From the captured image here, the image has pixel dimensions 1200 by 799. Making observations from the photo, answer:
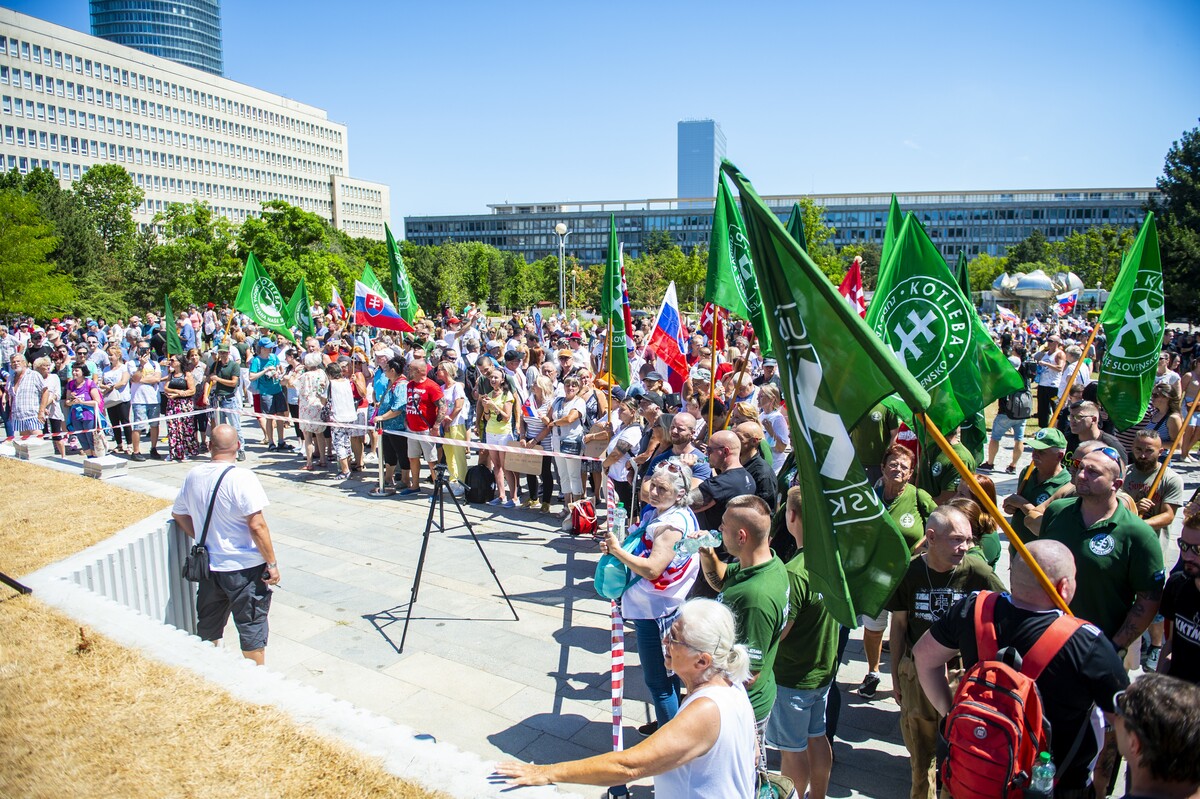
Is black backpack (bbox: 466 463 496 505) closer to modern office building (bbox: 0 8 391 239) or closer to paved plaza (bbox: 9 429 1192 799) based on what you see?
paved plaza (bbox: 9 429 1192 799)

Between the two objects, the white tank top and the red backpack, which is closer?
the white tank top

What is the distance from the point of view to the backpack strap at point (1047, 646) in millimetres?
3363

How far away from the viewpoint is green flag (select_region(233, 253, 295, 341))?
17328mm

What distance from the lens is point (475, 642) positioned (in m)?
6.95

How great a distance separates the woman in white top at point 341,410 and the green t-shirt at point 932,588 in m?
10.1

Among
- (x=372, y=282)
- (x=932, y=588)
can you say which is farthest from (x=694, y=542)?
(x=372, y=282)

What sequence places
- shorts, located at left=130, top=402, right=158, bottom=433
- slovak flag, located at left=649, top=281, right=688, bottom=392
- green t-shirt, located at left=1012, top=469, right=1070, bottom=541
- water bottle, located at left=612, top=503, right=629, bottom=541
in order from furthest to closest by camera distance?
shorts, located at left=130, top=402, right=158, bottom=433 < slovak flag, located at left=649, top=281, right=688, bottom=392 < green t-shirt, located at left=1012, top=469, right=1070, bottom=541 < water bottle, located at left=612, top=503, right=629, bottom=541

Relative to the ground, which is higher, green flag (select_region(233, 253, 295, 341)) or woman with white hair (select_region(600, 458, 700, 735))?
green flag (select_region(233, 253, 295, 341))

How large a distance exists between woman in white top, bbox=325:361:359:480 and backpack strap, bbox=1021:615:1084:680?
1126 centimetres

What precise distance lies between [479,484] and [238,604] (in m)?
5.82

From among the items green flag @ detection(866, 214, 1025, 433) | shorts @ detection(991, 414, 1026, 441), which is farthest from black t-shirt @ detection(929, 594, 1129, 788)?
shorts @ detection(991, 414, 1026, 441)

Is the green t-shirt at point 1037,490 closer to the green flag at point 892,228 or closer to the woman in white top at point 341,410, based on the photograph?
the green flag at point 892,228

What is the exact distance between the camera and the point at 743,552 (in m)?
4.23

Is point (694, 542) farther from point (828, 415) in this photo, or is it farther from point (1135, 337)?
point (1135, 337)
